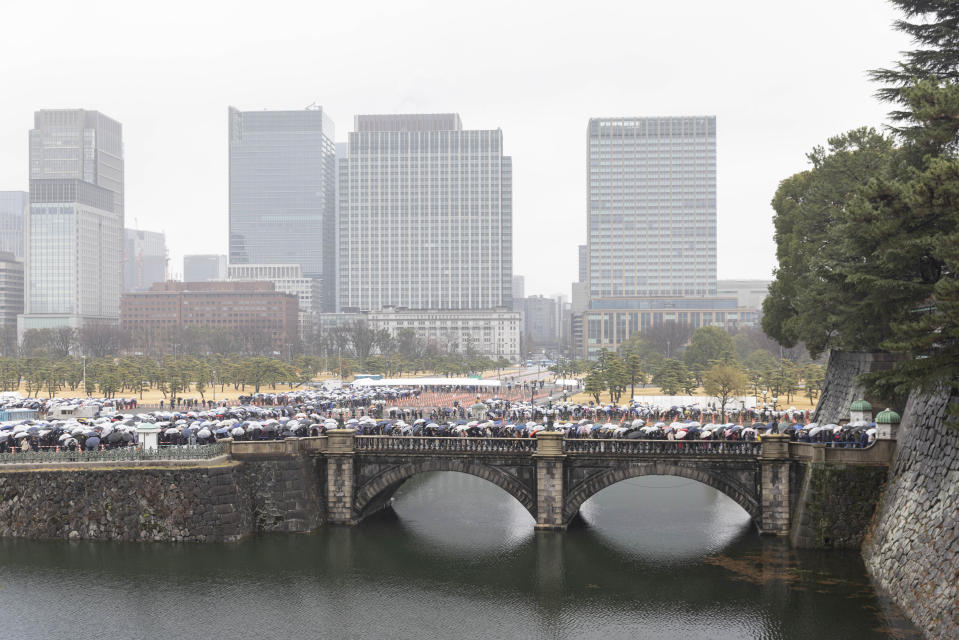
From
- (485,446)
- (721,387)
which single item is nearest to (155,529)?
(485,446)

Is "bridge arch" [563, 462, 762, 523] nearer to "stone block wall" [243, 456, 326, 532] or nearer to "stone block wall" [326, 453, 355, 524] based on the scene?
"stone block wall" [326, 453, 355, 524]

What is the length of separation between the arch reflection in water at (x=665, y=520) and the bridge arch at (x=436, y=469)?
20.4 ft

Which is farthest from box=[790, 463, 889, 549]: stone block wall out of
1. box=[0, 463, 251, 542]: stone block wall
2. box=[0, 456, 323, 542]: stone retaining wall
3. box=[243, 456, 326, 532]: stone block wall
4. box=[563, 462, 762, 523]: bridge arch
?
box=[0, 463, 251, 542]: stone block wall

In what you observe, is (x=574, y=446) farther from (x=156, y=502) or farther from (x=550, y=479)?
(x=156, y=502)

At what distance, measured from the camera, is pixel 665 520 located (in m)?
65.7

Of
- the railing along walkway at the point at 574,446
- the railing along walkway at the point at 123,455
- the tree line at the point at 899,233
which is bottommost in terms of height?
the railing along walkway at the point at 123,455

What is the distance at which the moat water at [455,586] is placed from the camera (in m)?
43.5

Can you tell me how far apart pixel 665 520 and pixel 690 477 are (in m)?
10.2

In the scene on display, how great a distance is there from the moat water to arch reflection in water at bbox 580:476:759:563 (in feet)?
0.90

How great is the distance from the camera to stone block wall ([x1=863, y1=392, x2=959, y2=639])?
3762 centimetres

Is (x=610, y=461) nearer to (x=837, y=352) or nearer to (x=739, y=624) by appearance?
(x=739, y=624)

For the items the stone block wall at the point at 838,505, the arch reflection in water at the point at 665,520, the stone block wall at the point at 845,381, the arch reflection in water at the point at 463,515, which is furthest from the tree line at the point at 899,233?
the arch reflection in water at the point at 463,515

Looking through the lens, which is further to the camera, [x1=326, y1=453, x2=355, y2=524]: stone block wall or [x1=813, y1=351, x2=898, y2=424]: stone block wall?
[x1=813, y1=351, x2=898, y2=424]: stone block wall

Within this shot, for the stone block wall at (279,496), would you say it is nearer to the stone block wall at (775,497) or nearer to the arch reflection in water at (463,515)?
the arch reflection in water at (463,515)
